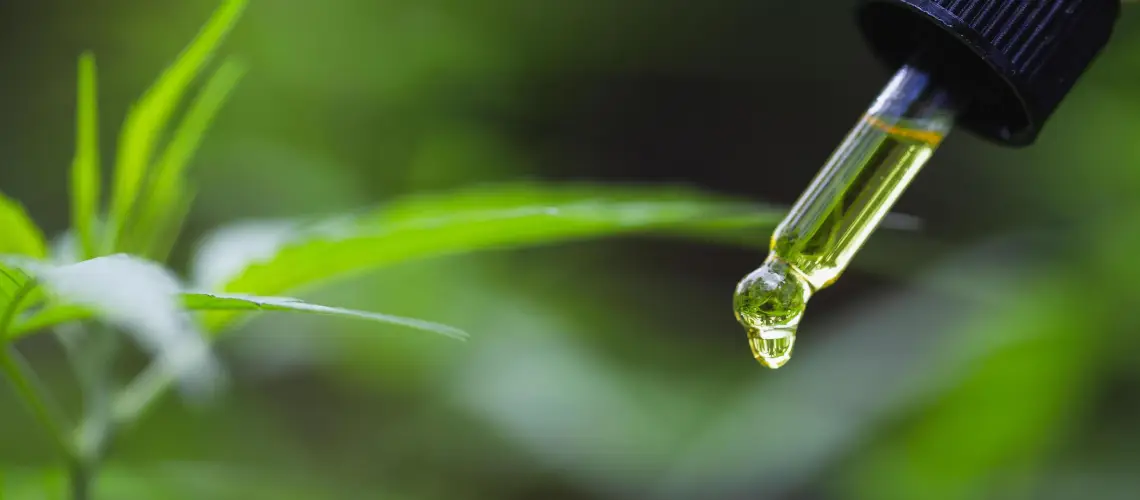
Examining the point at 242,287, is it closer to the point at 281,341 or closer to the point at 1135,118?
the point at 281,341

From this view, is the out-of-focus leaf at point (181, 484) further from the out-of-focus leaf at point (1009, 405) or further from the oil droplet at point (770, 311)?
the out-of-focus leaf at point (1009, 405)

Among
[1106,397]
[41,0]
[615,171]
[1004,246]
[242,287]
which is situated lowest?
[242,287]

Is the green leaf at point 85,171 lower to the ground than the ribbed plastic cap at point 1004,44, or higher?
higher

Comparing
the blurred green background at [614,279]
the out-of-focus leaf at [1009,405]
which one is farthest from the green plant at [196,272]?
the out-of-focus leaf at [1009,405]

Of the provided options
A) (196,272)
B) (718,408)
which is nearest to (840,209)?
(196,272)

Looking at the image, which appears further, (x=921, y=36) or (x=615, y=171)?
(x=615, y=171)

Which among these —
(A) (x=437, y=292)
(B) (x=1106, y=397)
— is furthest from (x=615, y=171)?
(B) (x=1106, y=397)

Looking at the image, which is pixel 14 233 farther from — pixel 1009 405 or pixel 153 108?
pixel 1009 405
